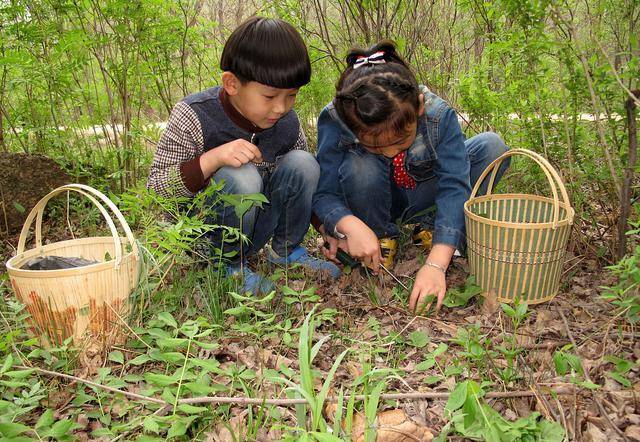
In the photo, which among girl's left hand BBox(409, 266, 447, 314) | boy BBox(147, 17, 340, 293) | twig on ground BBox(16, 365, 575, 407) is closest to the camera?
twig on ground BBox(16, 365, 575, 407)

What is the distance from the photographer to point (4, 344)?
4.28 ft

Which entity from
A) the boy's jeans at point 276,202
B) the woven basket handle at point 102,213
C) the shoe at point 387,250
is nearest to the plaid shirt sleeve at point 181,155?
the boy's jeans at point 276,202

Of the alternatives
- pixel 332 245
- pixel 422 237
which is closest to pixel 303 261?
pixel 332 245

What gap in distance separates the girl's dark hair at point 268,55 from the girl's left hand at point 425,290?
0.91m

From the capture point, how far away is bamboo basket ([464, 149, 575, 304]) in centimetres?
171

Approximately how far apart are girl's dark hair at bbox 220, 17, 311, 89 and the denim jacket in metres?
0.29

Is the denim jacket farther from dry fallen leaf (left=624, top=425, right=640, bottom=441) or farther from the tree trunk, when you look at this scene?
dry fallen leaf (left=624, top=425, right=640, bottom=441)

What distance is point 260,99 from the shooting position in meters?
1.95

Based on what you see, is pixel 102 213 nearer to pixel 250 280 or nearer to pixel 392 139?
pixel 250 280

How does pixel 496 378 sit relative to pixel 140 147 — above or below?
below

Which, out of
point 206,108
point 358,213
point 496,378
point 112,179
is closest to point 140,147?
point 112,179

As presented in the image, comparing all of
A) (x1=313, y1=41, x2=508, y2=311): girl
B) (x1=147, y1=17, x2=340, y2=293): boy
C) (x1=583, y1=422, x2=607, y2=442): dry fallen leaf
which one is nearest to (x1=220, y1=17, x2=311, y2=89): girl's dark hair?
(x1=147, y1=17, x2=340, y2=293): boy

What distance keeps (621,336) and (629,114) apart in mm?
822

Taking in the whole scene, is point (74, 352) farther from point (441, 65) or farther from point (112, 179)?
point (441, 65)
